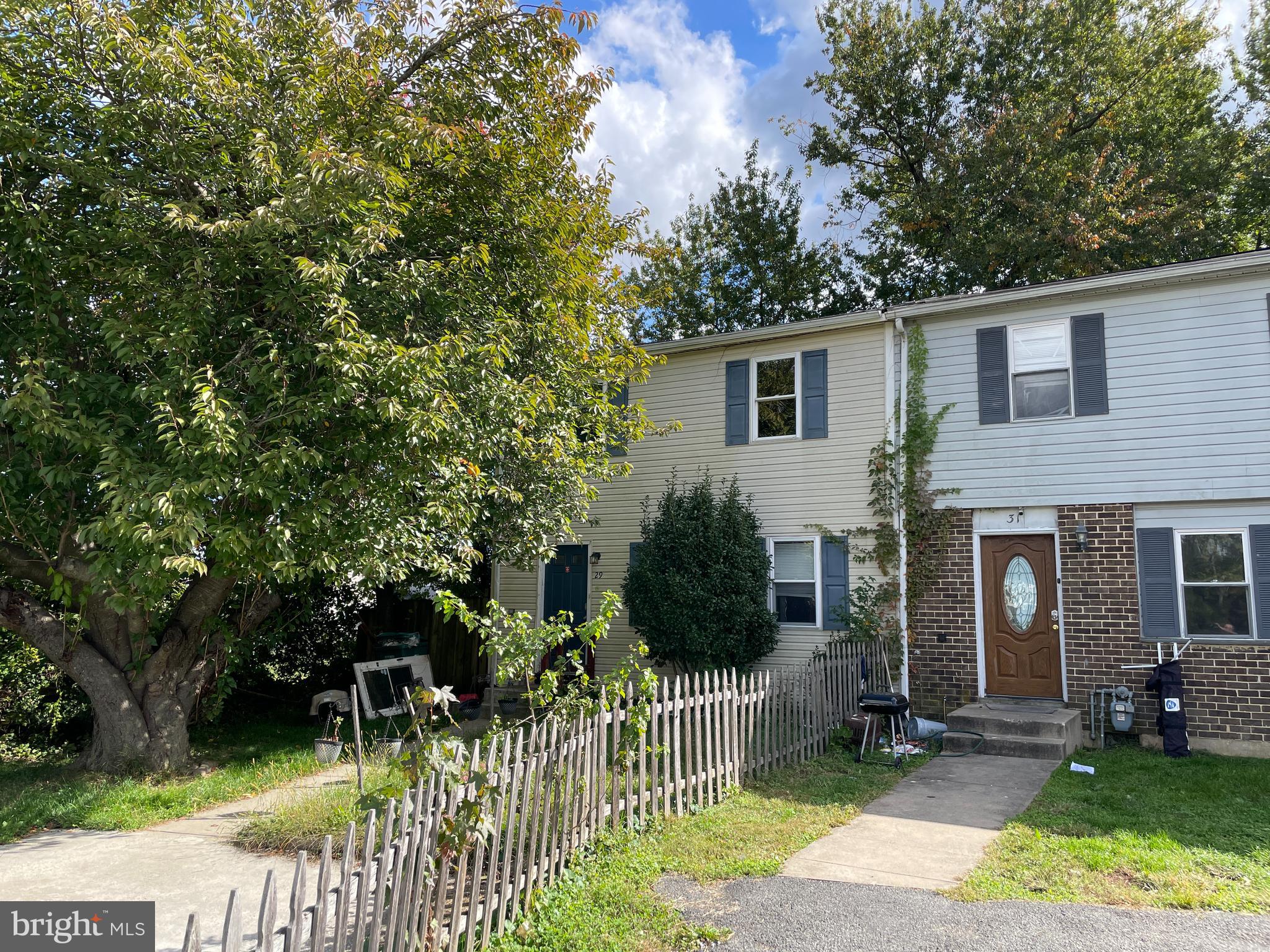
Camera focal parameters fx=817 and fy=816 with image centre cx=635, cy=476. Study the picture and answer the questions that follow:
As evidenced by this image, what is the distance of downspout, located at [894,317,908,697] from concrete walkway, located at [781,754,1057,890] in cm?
251

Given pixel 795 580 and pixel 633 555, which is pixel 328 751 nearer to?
pixel 633 555

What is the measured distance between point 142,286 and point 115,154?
4.74ft

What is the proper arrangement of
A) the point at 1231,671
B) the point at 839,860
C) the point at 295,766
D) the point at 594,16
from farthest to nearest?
1. the point at 1231,671
2. the point at 295,766
3. the point at 594,16
4. the point at 839,860

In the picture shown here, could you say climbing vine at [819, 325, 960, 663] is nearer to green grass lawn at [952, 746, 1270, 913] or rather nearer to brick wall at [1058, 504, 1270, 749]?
brick wall at [1058, 504, 1270, 749]

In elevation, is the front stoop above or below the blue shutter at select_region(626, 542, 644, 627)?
below

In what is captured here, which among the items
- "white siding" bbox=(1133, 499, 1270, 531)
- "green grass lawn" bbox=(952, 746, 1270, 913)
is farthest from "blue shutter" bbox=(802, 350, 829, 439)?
"green grass lawn" bbox=(952, 746, 1270, 913)

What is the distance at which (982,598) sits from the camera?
11258mm

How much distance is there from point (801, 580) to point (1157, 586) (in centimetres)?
471

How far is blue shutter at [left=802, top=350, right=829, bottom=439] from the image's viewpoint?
42.0 feet

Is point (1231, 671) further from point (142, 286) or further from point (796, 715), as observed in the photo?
point (142, 286)

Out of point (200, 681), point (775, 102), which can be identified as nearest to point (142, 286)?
point (200, 681)

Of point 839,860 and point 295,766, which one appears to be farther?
point 295,766

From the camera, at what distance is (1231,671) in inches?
379

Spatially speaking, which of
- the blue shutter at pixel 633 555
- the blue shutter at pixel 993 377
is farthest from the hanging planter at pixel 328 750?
the blue shutter at pixel 993 377
